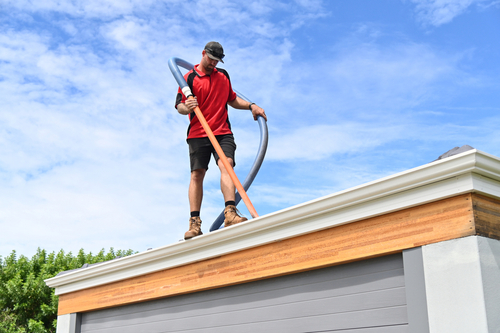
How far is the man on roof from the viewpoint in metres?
5.20

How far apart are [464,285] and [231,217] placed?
7.88 ft

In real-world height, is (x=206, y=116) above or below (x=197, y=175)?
above

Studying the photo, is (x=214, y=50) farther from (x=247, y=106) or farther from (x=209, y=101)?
(x=247, y=106)

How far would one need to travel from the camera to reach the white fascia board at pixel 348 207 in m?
2.81

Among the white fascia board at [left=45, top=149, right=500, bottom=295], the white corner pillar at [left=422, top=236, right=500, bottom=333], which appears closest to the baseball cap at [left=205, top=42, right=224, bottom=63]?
the white fascia board at [left=45, top=149, right=500, bottom=295]

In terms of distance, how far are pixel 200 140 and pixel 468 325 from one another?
3.43 metres

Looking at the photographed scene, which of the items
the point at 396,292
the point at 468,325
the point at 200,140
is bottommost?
the point at 468,325

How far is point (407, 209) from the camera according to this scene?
122 inches

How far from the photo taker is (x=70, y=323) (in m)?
6.06

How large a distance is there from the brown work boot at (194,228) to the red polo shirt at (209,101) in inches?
38.5

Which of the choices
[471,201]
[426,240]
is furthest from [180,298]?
[471,201]

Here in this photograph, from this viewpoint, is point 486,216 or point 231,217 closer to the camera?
point 486,216

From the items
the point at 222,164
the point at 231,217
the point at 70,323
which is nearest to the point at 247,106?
the point at 222,164

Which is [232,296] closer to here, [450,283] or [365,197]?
[365,197]
